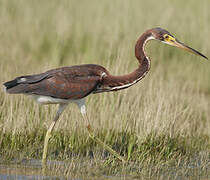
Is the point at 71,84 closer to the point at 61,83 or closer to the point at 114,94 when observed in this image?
the point at 61,83

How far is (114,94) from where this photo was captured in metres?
8.02

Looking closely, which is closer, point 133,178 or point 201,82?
point 133,178

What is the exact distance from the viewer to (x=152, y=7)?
539 inches

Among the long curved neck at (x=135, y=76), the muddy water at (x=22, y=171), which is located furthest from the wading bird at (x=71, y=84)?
the muddy water at (x=22, y=171)

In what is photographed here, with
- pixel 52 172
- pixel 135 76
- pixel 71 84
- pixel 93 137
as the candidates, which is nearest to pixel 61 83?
pixel 71 84

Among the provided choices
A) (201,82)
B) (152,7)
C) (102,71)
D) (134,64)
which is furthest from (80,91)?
(152,7)

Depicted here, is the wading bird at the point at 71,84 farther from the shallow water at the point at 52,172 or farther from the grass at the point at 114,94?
the grass at the point at 114,94

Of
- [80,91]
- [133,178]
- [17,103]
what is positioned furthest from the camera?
[17,103]

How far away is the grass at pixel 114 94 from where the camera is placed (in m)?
6.84

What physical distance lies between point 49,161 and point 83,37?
6.23 meters

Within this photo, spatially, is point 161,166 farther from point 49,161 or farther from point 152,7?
point 152,7

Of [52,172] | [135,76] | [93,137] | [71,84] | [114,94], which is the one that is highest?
[135,76]

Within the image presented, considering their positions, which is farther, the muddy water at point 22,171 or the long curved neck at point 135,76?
the long curved neck at point 135,76

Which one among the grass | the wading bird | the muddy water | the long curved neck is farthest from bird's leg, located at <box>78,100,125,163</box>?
the muddy water
